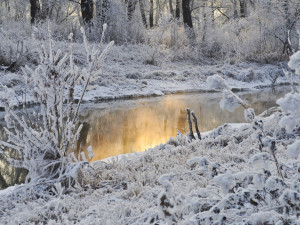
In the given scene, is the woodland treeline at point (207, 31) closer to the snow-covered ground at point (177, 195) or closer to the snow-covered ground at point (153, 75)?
the snow-covered ground at point (153, 75)

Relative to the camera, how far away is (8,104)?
2996 mm

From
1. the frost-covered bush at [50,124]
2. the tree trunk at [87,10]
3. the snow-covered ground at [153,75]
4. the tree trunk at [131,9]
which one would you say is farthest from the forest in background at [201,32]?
the frost-covered bush at [50,124]

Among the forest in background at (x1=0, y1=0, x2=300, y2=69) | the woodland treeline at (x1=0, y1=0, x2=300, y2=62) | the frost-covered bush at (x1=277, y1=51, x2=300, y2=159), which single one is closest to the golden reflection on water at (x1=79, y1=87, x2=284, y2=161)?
the frost-covered bush at (x1=277, y1=51, x2=300, y2=159)

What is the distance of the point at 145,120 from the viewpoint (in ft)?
24.7

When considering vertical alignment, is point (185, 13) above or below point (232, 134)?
above

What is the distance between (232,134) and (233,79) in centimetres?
854

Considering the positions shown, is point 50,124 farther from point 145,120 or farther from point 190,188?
point 145,120

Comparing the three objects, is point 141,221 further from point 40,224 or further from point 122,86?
point 122,86

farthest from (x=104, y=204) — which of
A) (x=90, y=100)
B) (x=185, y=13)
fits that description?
(x=185, y=13)

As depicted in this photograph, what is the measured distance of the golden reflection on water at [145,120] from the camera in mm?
5805

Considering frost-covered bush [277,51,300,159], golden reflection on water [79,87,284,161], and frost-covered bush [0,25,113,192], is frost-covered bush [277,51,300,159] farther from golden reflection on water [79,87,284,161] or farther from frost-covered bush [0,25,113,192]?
golden reflection on water [79,87,284,161]

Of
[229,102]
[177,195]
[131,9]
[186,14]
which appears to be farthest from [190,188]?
[131,9]

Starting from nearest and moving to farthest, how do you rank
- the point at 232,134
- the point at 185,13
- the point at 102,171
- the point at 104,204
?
the point at 104,204
the point at 102,171
the point at 232,134
the point at 185,13

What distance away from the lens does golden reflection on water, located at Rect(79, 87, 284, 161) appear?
229 inches
